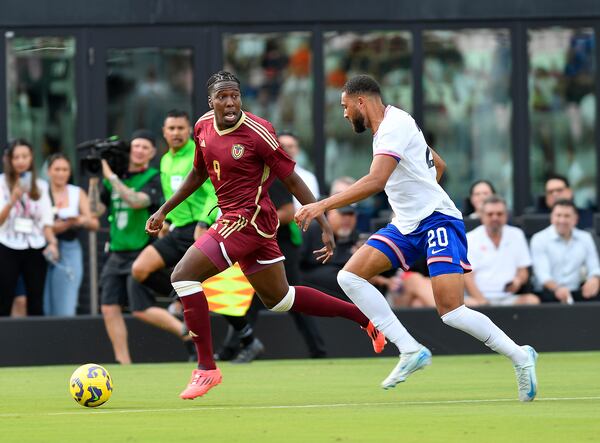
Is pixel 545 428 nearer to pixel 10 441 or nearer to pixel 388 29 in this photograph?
pixel 10 441

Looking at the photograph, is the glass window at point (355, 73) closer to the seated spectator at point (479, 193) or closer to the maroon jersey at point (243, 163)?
the seated spectator at point (479, 193)

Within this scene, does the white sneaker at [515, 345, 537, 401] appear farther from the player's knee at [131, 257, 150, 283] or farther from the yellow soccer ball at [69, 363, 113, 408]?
the player's knee at [131, 257, 150, 283]

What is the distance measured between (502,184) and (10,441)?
10.3 meters

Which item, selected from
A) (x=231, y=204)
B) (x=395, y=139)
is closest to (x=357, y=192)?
(x=395, y=139)

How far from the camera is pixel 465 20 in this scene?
54.6ft

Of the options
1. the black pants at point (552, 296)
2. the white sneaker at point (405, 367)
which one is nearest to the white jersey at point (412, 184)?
the white sneaker at point (405, 367)

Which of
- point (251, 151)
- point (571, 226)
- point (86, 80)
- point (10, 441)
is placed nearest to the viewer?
point (10, 441)

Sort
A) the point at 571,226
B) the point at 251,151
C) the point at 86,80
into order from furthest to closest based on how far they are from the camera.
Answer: the point at 86,80 → the point at 571,226 → the point at 251,151

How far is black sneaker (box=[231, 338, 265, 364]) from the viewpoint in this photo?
42.7 ft

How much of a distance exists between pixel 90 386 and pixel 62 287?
572 cm

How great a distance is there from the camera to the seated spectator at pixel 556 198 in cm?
1550

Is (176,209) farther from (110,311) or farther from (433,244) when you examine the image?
(433,244)

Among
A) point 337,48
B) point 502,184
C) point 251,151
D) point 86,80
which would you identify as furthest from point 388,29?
point 251,151

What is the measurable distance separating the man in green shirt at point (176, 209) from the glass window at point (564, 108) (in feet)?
16.9
